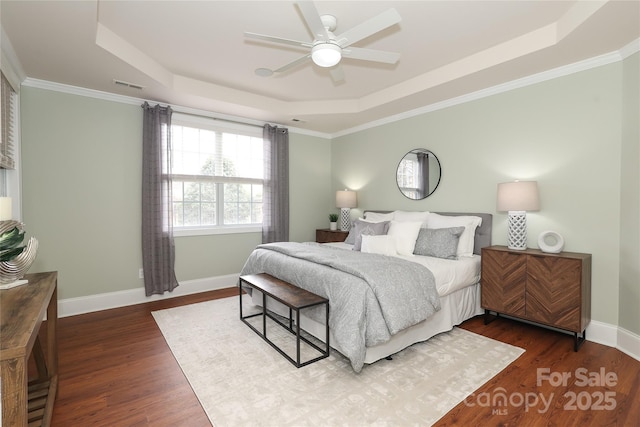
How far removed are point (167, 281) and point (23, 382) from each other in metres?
3.16

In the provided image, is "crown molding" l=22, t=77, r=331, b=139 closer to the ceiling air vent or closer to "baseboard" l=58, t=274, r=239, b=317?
the ceiling air vent

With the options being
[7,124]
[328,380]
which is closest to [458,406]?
[328,380]

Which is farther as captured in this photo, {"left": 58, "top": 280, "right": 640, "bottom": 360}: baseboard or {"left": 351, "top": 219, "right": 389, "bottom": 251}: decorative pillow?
{"left": 351, "top": 219, "right": 389, "bottom": 251}: decorative pillow

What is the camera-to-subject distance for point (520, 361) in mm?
2453

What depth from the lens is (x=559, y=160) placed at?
3018 mm

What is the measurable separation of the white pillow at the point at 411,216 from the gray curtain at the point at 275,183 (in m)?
1.90

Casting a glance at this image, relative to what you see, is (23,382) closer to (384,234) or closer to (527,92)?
(384,234)

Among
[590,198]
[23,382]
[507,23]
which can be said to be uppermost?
[507,23]

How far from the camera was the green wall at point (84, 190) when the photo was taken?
3330mm

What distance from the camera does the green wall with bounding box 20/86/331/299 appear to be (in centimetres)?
333

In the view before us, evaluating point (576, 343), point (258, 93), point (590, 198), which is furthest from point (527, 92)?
point (258, 93)

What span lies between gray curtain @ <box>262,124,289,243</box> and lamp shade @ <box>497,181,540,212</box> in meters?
3.26

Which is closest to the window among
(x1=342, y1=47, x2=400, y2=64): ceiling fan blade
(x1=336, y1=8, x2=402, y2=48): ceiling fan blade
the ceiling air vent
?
the ceiling air vent

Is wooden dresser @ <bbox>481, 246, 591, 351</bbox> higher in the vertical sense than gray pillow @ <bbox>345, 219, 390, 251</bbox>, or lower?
lower
